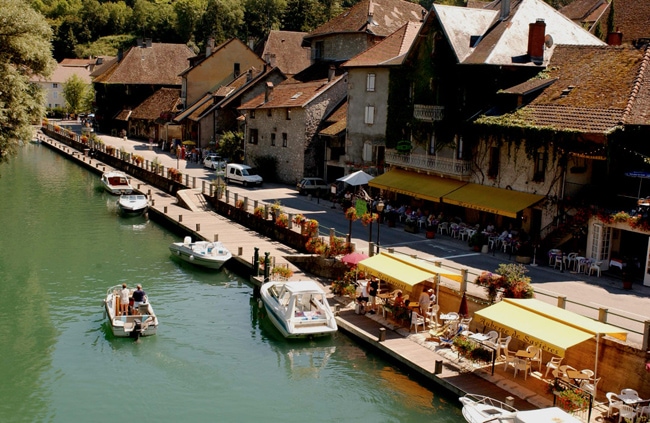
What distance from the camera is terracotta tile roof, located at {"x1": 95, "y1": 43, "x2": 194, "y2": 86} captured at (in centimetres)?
9700

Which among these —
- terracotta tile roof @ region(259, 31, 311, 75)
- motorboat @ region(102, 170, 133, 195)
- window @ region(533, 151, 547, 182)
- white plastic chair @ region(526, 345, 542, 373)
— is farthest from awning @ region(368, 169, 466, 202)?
terracotta tile roof @ region(259, 31, 311, 75)

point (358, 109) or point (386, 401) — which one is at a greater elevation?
point (358, 109)

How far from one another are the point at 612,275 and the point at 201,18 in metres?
128

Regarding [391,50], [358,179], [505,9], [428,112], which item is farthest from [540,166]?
[391,50]

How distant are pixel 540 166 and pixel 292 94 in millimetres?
27553

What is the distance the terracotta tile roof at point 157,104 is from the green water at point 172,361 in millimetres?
51399

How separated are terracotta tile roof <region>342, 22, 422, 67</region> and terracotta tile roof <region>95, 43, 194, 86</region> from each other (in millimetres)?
51456

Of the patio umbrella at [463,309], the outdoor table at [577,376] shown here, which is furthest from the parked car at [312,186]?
the outdoor table at [577,376]

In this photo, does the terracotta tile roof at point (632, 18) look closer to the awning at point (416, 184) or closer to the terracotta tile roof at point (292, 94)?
the terracotta tile roof at point (292, 94)

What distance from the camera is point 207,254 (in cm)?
3619

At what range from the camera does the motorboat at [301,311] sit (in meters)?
26.6

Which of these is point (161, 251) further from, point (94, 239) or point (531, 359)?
point (531, 359)

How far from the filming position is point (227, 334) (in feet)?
91.5

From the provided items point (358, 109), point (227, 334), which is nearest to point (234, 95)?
point (358, 109)
